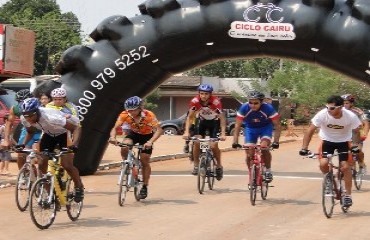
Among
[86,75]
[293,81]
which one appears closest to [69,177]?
[86,75]

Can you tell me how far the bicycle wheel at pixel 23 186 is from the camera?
10984 mm

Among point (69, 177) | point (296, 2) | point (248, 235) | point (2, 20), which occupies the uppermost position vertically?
point (2, 20)

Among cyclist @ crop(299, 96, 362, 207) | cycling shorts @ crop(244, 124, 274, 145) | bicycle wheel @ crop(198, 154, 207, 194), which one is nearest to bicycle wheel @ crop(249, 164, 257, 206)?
cycling shorts @ crop(244, 124, 274, 145)

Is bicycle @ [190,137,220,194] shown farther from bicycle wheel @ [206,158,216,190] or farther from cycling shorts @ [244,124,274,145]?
cycling shorts @ [244,124,274,145]

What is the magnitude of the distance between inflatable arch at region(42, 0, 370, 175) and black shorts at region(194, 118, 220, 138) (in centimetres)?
245

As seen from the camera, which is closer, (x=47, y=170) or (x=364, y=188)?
(x=47, y=170)

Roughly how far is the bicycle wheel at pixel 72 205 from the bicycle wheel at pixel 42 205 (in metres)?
0.44

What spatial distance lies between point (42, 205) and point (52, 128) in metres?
1.16

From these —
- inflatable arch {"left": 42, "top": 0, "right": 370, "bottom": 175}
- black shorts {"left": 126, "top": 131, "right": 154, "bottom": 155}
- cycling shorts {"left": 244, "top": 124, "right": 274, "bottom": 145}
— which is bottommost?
black shorts {"left": 126, "top": 131, "right": 154, "bottom": 155}

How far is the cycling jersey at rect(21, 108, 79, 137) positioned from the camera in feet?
33.9

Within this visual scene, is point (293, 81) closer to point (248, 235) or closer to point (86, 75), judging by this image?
point (86, 75)

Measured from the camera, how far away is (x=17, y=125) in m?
20.1

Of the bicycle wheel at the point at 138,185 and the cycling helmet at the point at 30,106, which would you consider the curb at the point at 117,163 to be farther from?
the cycling helmet at the point at 30,106

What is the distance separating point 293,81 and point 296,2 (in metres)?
33.1
